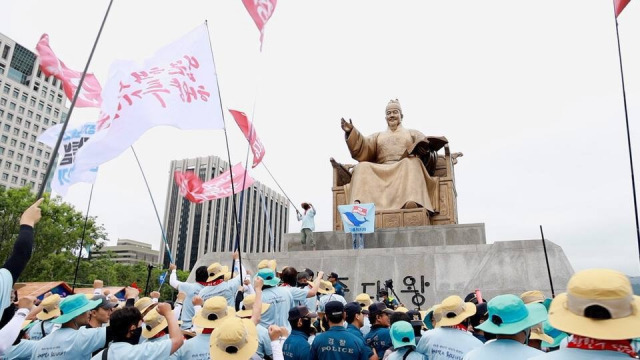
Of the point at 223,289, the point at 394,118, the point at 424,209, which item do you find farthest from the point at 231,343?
the point at 394,118

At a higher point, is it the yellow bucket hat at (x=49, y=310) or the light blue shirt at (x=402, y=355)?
the yellow bucket hat at (x=49, y=310)

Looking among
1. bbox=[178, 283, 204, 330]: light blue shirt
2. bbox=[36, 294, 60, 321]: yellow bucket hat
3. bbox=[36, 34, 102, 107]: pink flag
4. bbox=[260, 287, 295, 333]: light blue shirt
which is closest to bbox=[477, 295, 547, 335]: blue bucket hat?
bbox=[260, 287, 295, 333]: light blue shirt

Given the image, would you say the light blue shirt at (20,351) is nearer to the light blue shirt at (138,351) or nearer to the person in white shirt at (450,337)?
the light blue shirt at (138,351)

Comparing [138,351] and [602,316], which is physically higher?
[602,316]

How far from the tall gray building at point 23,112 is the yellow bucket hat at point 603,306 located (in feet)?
229

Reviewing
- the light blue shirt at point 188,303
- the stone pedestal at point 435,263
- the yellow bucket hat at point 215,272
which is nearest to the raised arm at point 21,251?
the yellow bucket hat at point 215,272

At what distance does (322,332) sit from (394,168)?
8960mm

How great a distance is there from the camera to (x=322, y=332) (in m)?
3.55

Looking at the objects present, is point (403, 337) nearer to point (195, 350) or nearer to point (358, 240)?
point (195, 350)

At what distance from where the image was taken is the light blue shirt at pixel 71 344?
124 inches

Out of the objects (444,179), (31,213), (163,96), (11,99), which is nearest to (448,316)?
(31,213)

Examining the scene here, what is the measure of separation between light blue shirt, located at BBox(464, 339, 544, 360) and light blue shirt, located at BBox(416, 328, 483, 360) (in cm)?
79

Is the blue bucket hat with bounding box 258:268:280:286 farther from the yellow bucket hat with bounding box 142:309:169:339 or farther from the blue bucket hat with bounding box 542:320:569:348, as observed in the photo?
the blue bucket hat with bounding box 542:320:569:348

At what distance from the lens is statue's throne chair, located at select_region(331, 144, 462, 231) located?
1157 cm
